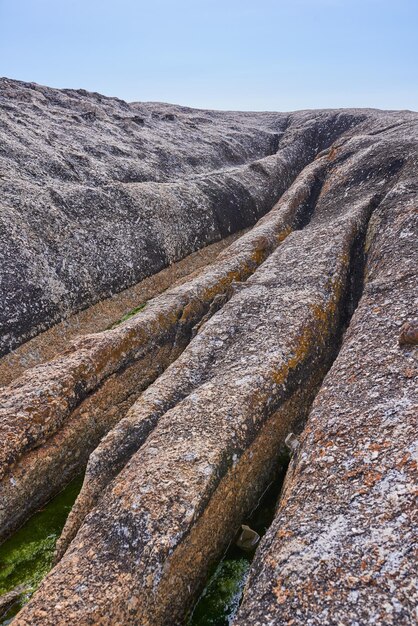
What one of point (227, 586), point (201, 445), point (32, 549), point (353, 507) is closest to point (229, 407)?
point (201, 445)

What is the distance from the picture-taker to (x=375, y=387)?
41.6 feet

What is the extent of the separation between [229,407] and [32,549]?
7.16 m

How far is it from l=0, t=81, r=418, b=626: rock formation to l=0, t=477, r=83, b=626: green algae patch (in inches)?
21.5

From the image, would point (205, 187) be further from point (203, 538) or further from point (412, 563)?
point (412, 563)

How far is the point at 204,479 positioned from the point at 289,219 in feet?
73.0

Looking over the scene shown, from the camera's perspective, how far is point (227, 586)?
36.6ft

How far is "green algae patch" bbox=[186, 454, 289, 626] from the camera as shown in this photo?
10.5 m

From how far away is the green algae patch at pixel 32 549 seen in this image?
39.1 feet

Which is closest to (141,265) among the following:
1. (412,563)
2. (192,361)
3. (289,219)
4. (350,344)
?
(289,219)

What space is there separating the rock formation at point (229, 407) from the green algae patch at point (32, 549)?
1.79ft

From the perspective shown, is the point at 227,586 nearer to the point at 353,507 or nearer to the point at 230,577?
the point at 230,577

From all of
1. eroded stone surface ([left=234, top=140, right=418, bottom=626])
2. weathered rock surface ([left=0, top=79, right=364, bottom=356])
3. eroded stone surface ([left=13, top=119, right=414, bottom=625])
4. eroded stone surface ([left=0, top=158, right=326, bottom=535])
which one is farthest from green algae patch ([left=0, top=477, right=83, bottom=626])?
weathered rock surface ([left=0, top=79, right=364, bottom=356])

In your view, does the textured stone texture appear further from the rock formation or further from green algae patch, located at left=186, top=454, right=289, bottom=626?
green algae patch, located at left=186, top=454, right=289, bottom=626

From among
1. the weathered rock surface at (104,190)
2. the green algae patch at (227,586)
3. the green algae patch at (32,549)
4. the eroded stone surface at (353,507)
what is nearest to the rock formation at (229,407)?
the eroded stone surface at (353,507)
